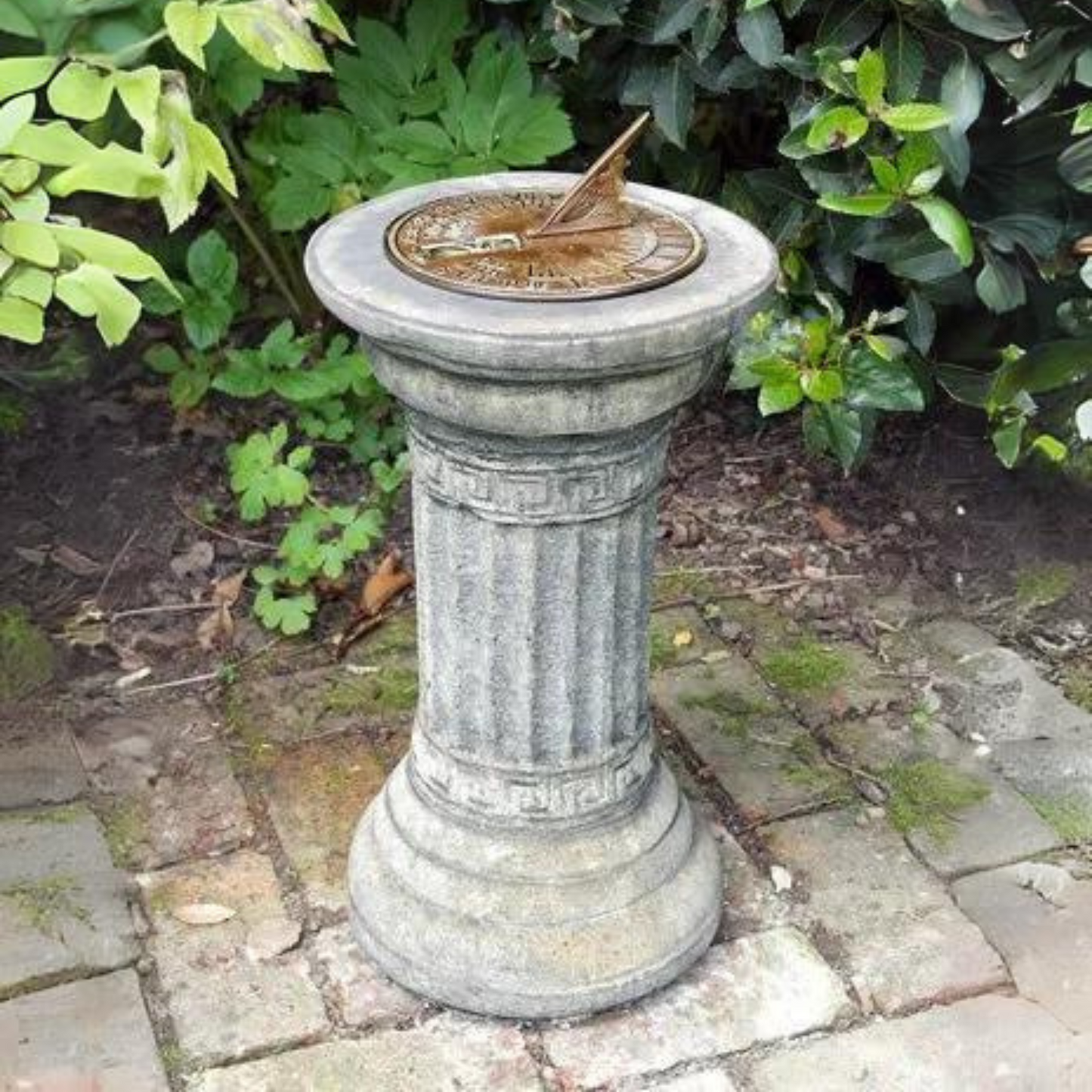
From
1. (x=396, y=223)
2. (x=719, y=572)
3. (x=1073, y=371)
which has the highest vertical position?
(x=396, y=223)

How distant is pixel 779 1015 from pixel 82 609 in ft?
5.41

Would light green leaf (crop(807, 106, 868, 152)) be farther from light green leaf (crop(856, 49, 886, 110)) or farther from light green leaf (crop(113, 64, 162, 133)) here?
light green leaf (crop(113, 64, 162, 133))

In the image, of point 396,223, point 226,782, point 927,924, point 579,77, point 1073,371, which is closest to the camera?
point 396,223

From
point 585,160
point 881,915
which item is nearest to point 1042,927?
point 881,915

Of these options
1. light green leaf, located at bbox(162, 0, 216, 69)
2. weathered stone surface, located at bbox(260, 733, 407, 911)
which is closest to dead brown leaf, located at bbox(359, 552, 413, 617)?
weathered stone surface, located at bbox(260, 733, 407, 911)

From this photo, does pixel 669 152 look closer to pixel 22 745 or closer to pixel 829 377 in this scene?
pixel 829 377

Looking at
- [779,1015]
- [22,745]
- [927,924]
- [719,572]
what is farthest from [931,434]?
[22,745]

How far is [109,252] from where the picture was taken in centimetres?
220

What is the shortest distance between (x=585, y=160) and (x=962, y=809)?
1.78 m

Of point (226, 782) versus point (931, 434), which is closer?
point (226, 782)

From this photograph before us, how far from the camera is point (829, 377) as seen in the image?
3121 mm

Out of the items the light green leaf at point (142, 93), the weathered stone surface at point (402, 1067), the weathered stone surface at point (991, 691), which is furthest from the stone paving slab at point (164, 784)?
the weathered stone surface at point (991, 691)

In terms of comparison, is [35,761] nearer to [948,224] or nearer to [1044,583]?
[948,224]

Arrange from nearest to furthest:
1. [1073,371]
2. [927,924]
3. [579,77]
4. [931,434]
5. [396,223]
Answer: [396,223], [927,924], [1073,371], [579,77], [931,434]
